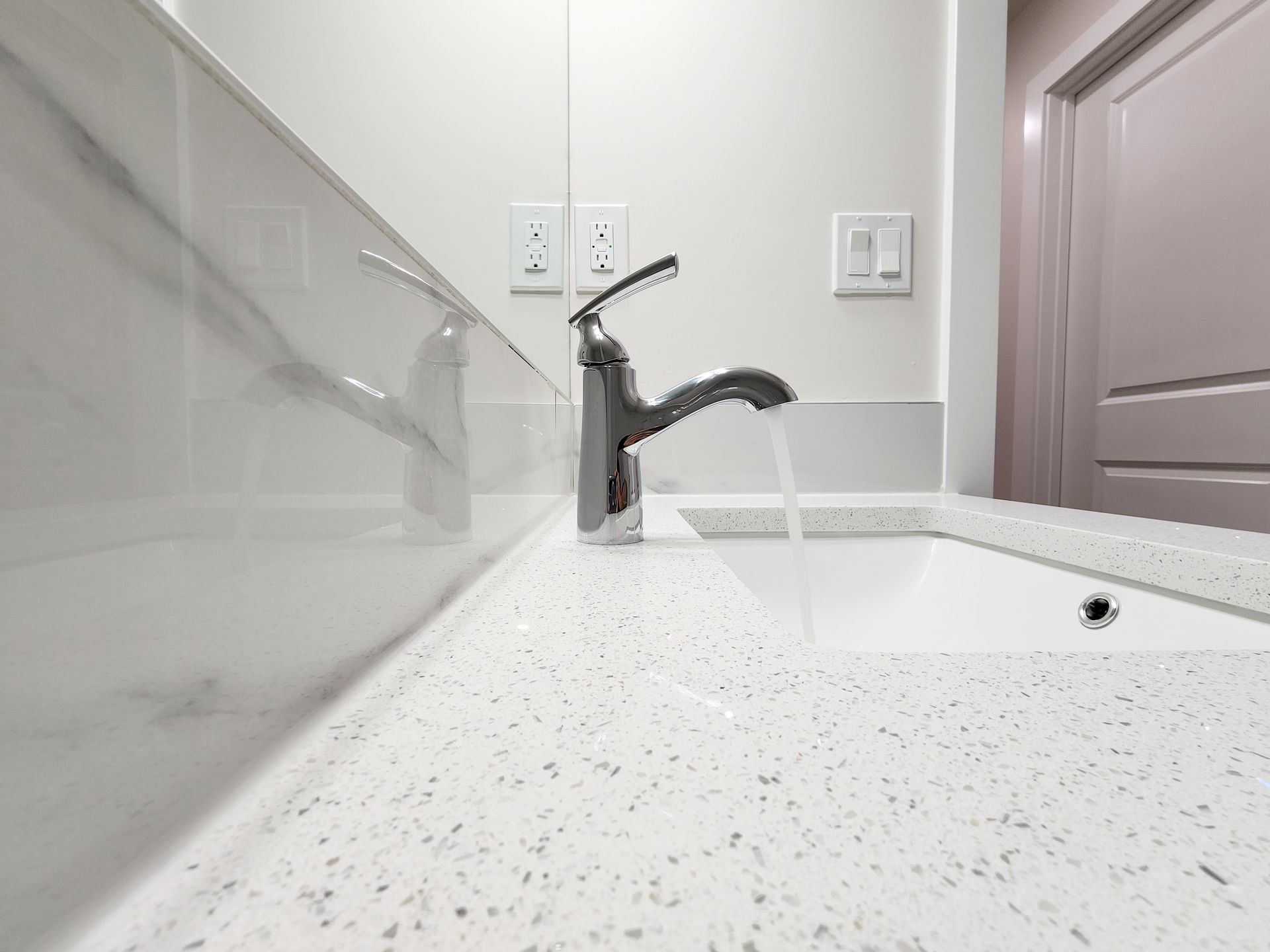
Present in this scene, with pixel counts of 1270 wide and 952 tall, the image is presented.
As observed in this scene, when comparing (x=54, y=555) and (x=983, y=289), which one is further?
(x=983, y=289)

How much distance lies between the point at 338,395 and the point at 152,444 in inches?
3.1

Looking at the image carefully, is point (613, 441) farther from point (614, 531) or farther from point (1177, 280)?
point (1177, 280)

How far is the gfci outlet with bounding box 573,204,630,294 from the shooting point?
929 mm

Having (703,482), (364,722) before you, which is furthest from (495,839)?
(703,482)

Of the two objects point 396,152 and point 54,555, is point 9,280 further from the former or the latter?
point 396,152

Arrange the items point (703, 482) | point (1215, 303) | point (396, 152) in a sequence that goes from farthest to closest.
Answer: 1. point (1215, 303)
2. point (703, 482)
3. point (396, 152)

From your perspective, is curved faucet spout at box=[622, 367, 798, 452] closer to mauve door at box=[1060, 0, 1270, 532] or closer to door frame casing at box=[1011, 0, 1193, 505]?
mauve door at box=[1060, 0, 1270, 532]

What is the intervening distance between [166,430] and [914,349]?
1.06m

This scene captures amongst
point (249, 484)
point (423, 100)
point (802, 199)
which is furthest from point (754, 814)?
point (802, 199)

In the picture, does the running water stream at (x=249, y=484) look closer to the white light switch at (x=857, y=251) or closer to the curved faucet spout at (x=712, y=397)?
the curved faucet spout at (x=712, y=397)

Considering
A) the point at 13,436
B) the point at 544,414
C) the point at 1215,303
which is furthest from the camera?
the point at 1215,303

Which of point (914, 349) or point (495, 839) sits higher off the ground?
point (914, 349)

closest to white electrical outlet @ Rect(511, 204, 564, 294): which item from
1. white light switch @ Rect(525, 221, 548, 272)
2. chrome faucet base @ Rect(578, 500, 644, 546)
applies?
white light switch @ Rect(525, 221, 548, 272)

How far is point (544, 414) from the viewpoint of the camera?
63 centimetres
